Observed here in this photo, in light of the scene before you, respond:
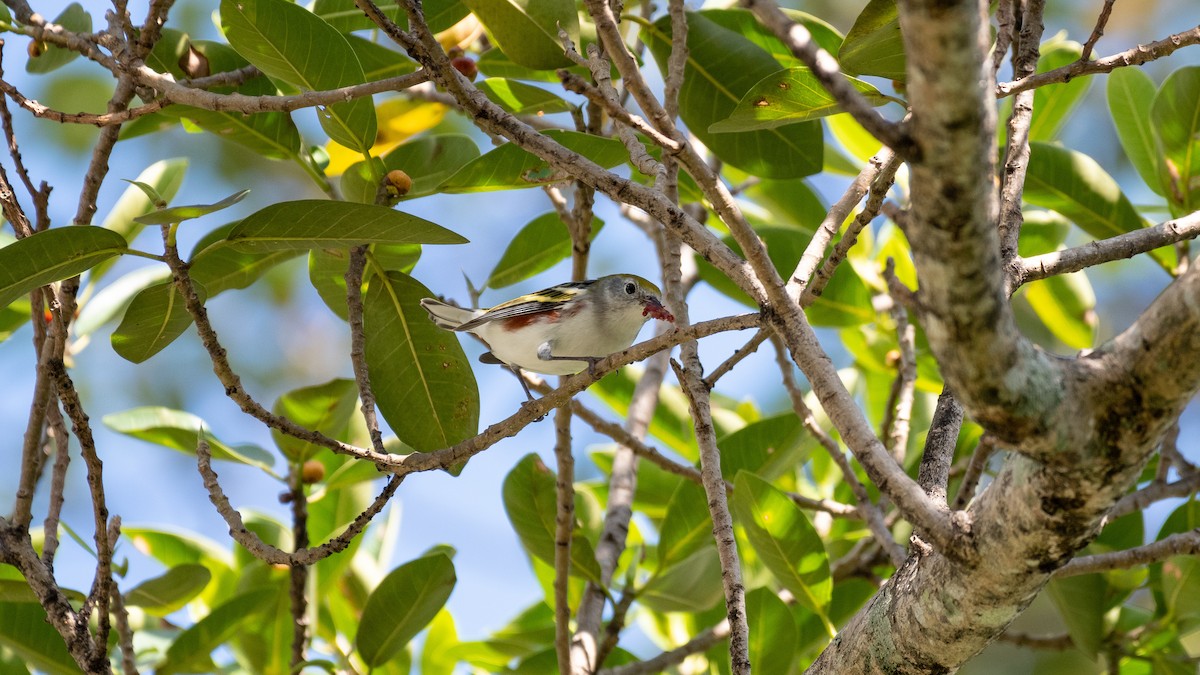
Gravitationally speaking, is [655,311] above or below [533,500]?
above

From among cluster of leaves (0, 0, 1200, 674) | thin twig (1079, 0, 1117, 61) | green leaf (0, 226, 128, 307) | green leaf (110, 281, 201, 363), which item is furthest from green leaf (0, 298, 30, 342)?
thin twig (1079, 0, 1117, 61)

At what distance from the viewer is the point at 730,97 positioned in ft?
9.71

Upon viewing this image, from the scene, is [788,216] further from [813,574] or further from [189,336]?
[189,336]

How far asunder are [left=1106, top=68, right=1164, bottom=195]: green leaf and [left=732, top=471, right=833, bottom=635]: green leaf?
1.75 m

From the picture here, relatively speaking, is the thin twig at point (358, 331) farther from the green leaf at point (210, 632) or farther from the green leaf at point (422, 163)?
the green leaf at point (210, 632)

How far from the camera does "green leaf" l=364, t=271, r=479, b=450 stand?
2580mm

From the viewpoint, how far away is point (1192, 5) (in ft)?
26.7

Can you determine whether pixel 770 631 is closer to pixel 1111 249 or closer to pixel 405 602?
pixel 405 602

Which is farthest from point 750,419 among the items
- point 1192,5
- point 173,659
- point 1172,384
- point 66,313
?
point 1192,5

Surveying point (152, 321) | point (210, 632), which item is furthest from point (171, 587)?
point (152, 321)

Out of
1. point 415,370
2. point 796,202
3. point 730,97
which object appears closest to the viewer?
point 415,370

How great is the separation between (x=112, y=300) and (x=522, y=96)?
167 cm

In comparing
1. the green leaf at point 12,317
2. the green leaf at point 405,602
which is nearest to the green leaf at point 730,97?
the green leaf at point 405,602

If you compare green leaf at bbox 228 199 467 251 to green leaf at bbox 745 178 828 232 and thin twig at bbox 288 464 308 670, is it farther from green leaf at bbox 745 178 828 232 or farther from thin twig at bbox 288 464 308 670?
green leaf at bbox 745 178 828 232
